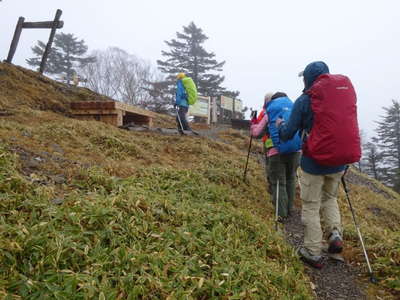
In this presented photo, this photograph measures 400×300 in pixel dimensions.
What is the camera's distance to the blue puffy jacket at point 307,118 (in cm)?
321

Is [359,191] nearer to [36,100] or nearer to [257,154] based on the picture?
[257,154]

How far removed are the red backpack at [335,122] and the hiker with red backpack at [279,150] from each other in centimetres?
128

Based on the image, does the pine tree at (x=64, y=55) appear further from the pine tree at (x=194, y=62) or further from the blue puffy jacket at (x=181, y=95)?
the blue puffy jacket at (x=181, y=95)

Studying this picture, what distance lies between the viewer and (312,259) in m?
3.23

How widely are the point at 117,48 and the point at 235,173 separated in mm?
35915

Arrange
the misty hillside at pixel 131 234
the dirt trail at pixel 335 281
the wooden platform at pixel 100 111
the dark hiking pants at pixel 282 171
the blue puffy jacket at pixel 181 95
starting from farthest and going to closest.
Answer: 1. the blue puffy jacket at pixel 181 95
2. the wooden platform at pixel 100 111
3. the dark hiking pants at pixel 282 171
4. the dirt trail at pixel 335 281
5. the misty hillside at pixel 131 234

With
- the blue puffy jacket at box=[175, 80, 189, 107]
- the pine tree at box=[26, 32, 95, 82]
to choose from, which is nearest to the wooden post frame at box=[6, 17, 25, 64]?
the blue puffy jacket at box=[175, 80, 189, 107]

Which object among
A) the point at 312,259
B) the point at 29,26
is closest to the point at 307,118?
the point at 312,259

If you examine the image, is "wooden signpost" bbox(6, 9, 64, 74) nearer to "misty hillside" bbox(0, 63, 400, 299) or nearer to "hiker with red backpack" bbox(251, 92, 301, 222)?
"misty hillside" bbox(0, 63, 400, 299)

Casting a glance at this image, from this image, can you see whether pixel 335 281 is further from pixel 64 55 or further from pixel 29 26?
pixel 64 55

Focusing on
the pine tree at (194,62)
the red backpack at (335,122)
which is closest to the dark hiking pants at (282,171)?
the red backpack at (335,122)

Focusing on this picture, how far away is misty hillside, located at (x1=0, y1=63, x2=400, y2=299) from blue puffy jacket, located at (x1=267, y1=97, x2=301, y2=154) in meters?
1.13

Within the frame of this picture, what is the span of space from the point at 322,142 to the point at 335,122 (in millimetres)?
244

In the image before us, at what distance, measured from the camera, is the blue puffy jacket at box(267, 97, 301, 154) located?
14.2 ft
